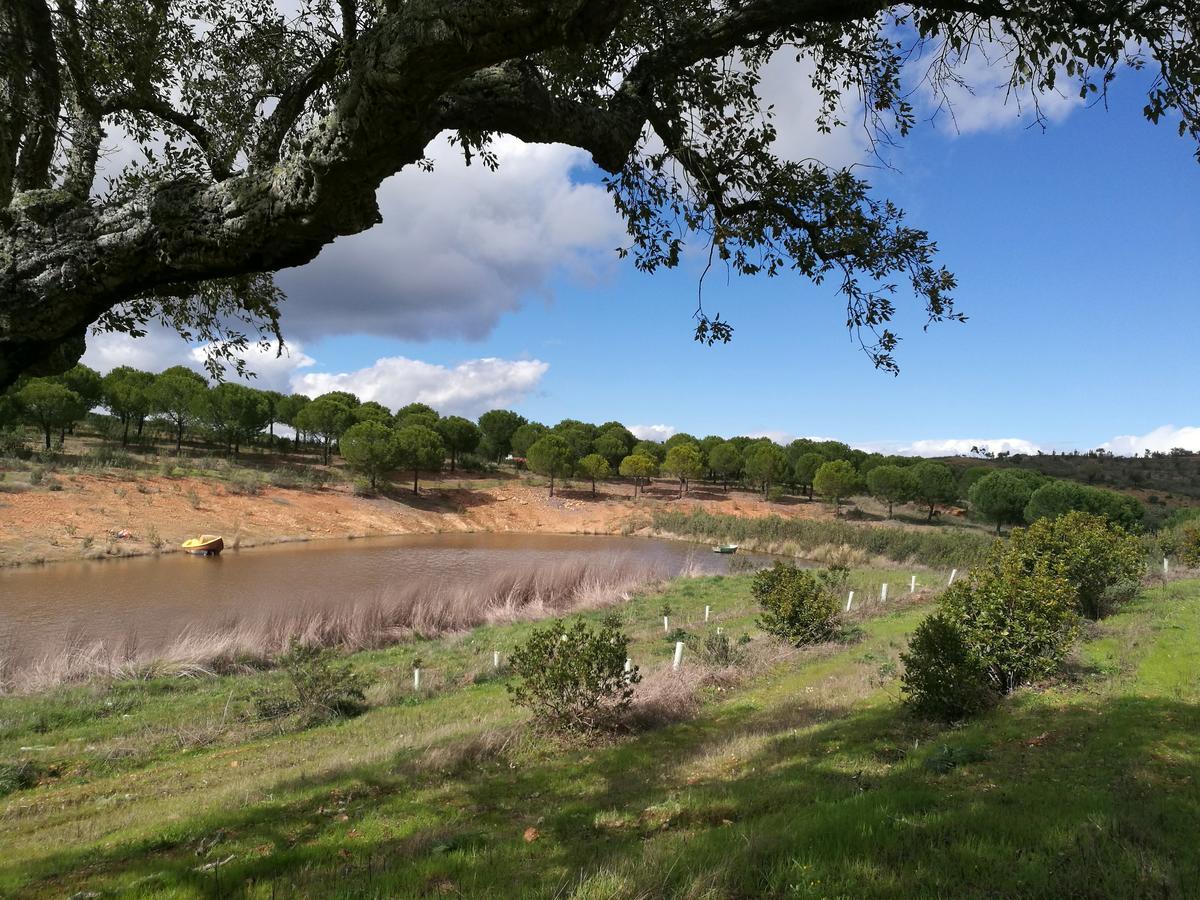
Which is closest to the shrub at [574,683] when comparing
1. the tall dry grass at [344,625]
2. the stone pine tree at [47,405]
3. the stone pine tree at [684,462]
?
the tall dry grass at [344,625]

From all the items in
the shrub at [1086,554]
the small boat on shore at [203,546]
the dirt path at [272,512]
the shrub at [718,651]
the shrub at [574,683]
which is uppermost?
the shrub at [1086,554]

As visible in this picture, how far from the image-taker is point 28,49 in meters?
3.75

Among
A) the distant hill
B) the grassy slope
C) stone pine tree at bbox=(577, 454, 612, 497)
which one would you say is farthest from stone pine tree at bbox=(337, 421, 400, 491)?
the distant hill

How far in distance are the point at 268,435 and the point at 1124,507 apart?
2980 inches

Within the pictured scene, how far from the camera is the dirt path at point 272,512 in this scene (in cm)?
3177

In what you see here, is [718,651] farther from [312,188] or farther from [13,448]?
[13,448]

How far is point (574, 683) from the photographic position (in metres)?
9.09

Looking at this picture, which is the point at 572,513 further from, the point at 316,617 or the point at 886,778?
the point at 886,778

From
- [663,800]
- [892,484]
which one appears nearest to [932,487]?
[892,484]

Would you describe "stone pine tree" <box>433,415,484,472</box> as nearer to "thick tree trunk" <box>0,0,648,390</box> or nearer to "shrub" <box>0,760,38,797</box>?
"shrub" <box>0,760,38,797</box>

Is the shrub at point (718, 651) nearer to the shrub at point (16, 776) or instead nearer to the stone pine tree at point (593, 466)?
the shrub at point (16, 776)

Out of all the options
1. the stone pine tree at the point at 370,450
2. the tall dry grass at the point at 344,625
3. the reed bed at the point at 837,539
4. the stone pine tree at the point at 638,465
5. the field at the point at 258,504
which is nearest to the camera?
the tall dry grass at the point at 344,625

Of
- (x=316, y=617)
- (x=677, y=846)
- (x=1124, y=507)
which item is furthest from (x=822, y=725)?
(x=1124, y=507)

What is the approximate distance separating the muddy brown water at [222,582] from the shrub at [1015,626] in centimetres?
1787
